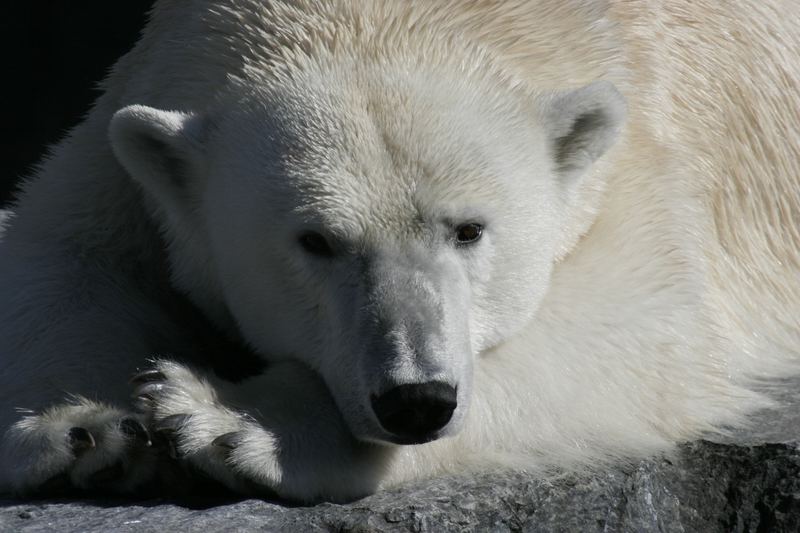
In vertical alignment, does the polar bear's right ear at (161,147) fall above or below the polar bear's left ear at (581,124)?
below

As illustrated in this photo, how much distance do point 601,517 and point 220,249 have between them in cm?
89

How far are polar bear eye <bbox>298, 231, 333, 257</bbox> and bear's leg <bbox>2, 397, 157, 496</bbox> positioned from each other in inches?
16.8

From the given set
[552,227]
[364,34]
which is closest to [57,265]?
[364,34]

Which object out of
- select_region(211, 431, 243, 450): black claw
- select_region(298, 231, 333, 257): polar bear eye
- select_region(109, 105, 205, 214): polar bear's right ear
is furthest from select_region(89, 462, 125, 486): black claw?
select_region(109, 105, 205, 214): polar bear's right ear

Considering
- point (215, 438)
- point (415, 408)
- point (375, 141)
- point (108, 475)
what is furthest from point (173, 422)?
point (375, 141)

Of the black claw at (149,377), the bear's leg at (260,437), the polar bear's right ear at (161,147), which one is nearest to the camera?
the bear's leg at (260,437)

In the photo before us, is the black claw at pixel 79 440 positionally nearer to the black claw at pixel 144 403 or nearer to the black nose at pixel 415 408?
the black claw at pixel 144 403

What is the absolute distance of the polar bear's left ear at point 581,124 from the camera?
259 centimetres

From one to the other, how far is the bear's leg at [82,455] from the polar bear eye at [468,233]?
2.15 ft

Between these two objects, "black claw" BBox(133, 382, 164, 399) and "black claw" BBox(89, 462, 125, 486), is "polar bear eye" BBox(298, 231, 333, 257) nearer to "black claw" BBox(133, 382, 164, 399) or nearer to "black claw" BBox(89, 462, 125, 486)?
"black claw" BBox(133, 382, 164, 399)

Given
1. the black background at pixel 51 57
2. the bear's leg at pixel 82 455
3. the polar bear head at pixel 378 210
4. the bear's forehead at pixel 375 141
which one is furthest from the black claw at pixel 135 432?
the black background at pixel 51 57

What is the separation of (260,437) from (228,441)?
0.06m

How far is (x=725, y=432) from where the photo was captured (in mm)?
2658

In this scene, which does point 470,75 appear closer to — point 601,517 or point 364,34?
point 364,34
